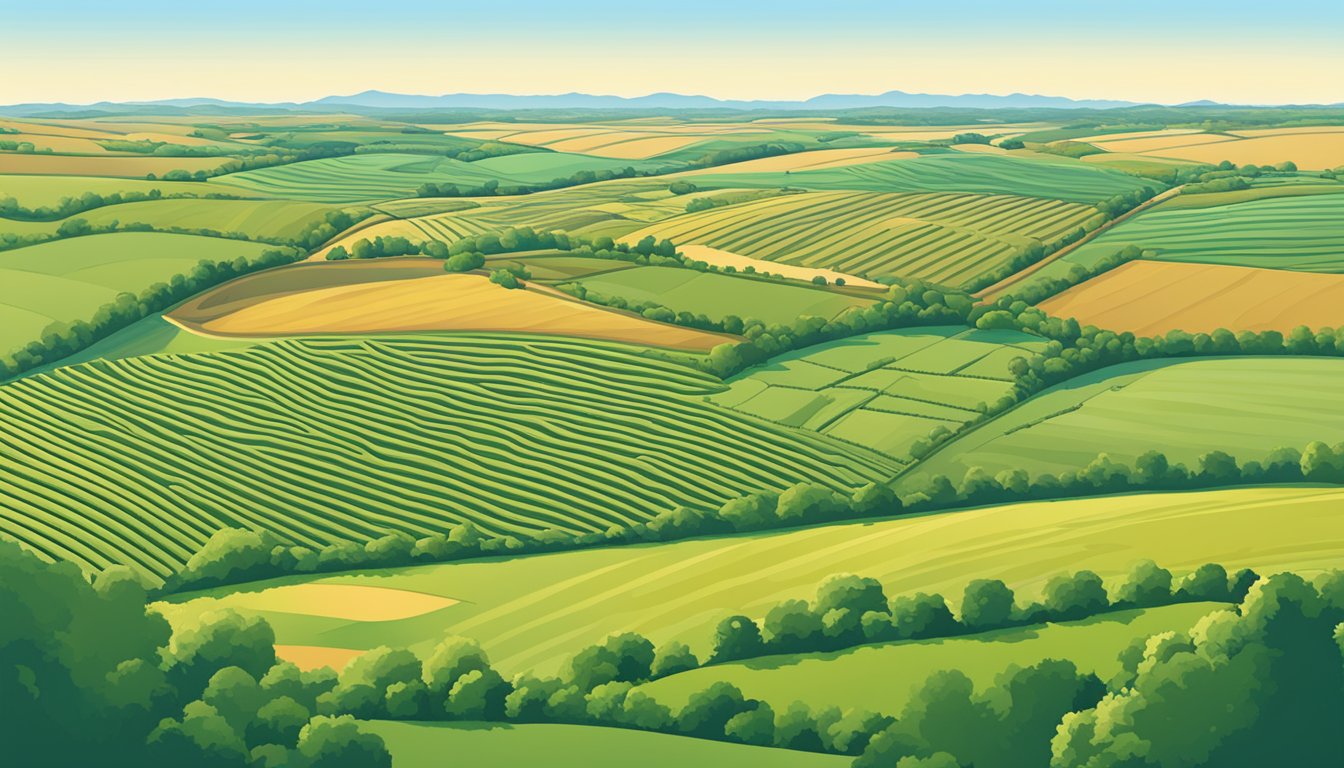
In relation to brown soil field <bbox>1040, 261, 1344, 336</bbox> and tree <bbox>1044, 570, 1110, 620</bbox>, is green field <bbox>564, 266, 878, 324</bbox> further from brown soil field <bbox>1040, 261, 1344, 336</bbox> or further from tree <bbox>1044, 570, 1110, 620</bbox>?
tree <bbox>1044, 570, 1110, 620</bbox>

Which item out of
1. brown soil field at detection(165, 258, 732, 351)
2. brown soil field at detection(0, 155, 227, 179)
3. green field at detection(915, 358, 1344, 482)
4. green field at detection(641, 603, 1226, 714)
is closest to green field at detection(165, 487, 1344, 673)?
green field at detection(641, 603, 1226, 714)

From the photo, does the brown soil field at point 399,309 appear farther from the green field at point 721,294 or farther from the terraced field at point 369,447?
the green field at point 721,294

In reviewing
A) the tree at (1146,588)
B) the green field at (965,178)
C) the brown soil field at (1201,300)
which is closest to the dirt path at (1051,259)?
the brown soil field at (1201,300)

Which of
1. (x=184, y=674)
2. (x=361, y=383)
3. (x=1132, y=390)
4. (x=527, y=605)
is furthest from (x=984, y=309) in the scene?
(x=184, y=674)

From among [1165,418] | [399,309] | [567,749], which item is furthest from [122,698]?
[399,309]

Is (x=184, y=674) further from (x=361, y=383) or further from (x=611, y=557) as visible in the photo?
(x=361, y=383)

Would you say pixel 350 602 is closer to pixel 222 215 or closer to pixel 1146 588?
pixel 1146 588

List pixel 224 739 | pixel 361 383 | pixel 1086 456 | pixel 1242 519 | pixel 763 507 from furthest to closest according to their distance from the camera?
pixel 361 383 → pixel 1086 456 → pixel 763 507 → pixel 1242 519 → pixel 224 739
